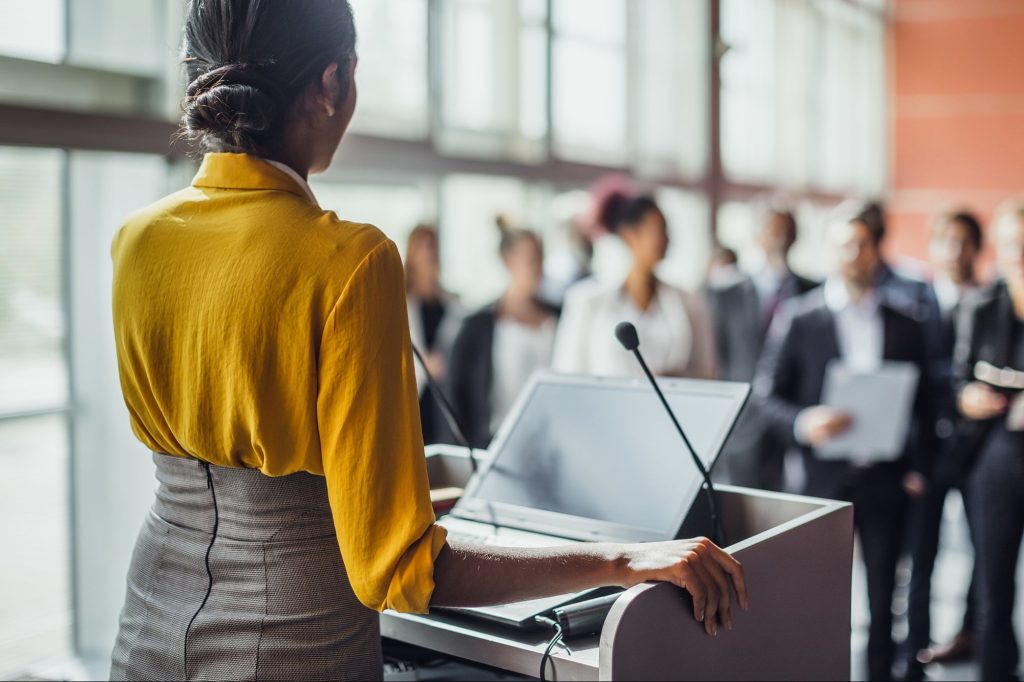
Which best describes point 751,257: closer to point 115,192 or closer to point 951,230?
point 951,230

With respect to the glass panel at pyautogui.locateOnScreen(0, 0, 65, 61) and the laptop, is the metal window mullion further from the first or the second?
the laptop

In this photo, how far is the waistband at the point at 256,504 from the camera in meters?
1.20

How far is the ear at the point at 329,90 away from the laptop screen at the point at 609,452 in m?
0.69

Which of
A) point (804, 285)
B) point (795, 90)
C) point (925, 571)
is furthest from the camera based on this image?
point (795, 90)

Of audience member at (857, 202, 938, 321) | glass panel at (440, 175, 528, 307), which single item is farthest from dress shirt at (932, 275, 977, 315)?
glass panel at (440, 175, 528, 307)

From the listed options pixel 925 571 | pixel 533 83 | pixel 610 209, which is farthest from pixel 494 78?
pixel 925 571

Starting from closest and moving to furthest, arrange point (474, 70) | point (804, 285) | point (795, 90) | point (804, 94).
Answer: point (474, 70) < point (804, 285) < point (795, 90) < point (804, 94)

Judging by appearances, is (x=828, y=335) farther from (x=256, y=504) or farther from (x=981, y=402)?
(x=256, y=504)

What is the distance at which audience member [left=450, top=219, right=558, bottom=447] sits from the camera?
4.11 metres

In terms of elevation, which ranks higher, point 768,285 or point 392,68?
point 392,68

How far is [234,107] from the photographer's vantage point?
3.84ft

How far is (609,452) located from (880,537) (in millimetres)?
1879

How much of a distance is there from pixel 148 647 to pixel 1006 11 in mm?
11890

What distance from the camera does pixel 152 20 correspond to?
3.38 meters
